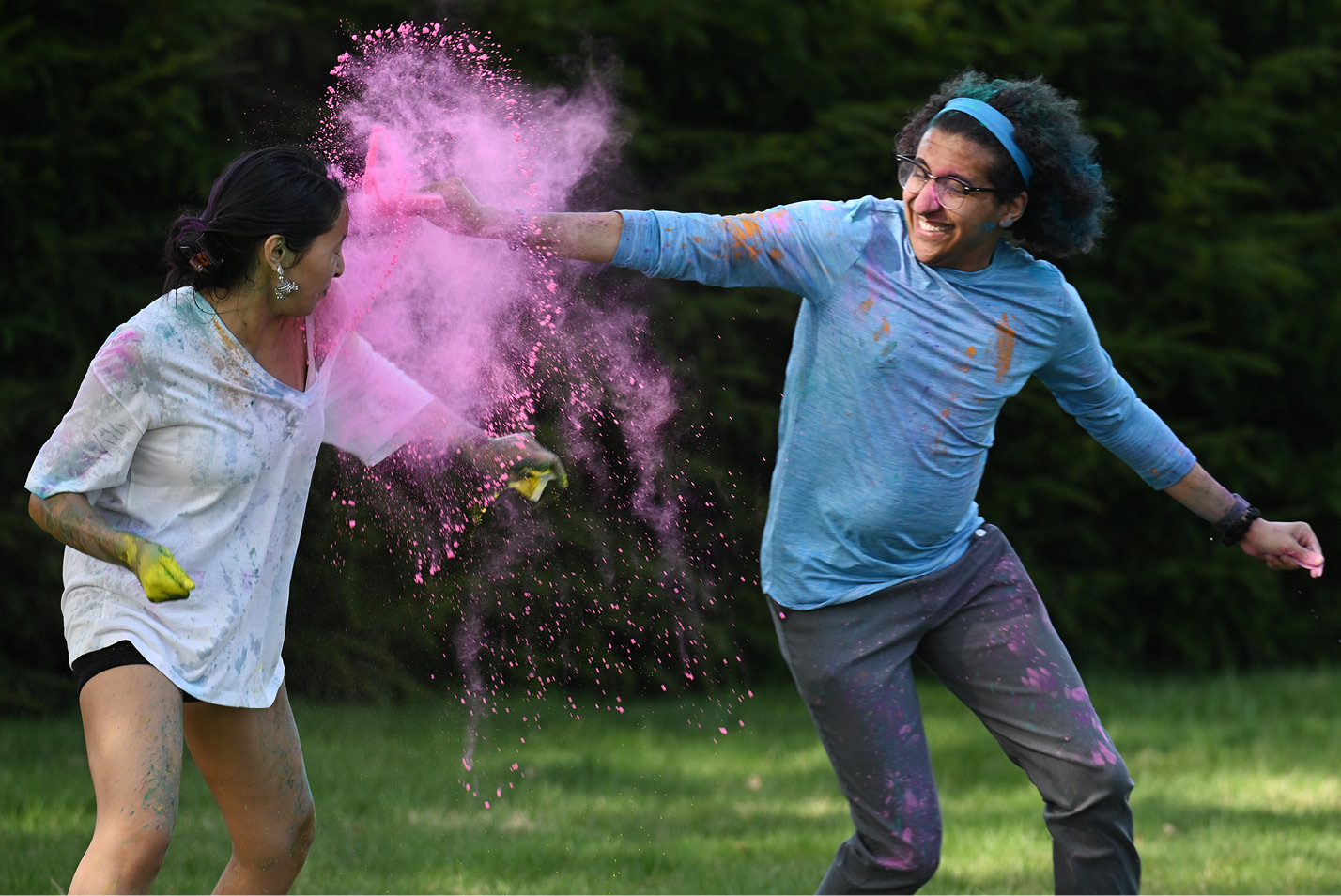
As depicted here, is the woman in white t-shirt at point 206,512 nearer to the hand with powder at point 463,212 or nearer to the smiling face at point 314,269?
the smiling face at point 314,269

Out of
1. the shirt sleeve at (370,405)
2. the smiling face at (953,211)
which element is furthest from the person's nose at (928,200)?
the shirt sleeve at (370,405)

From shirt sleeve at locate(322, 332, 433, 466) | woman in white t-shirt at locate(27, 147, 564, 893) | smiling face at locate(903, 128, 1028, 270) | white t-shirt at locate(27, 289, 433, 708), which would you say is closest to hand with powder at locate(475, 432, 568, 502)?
woman in white t-shirt at locate(27, 147, 564, 893)

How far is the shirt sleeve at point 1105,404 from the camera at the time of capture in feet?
10.7

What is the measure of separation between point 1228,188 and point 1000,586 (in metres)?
5.23

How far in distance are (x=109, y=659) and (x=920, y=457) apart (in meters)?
1.62

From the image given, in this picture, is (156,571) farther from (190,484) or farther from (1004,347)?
(1004,347)

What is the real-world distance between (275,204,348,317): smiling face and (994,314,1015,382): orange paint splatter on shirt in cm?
135

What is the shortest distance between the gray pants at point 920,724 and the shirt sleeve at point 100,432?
1387 millimetres

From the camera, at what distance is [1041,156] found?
123 inches

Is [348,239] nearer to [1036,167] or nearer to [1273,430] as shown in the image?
[1036,167]

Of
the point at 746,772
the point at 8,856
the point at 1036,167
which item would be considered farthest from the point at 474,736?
the point at 1036,167

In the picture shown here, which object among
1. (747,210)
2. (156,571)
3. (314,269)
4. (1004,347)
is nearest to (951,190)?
(1004,347)

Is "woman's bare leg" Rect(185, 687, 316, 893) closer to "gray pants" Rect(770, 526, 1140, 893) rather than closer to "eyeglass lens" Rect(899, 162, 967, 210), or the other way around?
"gray pants" Rect(770, 526, 1140, 893)

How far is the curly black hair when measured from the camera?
123 inches
